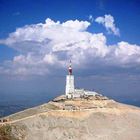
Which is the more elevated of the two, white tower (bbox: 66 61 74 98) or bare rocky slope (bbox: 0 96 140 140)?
white tower (bbox: 66 61 74 98)

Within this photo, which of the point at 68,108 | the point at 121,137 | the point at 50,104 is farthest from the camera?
the point at 50,104

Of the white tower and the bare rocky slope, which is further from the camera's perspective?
the white tower

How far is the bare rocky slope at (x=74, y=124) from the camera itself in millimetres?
93812

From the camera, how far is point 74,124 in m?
101

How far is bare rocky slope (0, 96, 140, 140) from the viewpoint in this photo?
93.8 metres

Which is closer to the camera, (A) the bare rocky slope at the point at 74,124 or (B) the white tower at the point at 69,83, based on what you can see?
(A) the bare rocky slope at the point at 74,124

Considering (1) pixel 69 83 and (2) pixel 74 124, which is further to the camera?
(1) pixel 69 83

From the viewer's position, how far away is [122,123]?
106688 mm

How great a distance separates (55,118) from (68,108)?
39.7 ft

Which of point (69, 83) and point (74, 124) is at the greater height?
point (69, 83)

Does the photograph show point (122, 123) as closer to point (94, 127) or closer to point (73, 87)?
point (94, 127)

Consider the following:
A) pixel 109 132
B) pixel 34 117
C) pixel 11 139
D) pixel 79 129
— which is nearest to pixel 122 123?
pixel 109 132

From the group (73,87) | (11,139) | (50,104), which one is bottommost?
(11,139)

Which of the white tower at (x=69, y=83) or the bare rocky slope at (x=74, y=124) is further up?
the white tower at (x=69, y=83)
